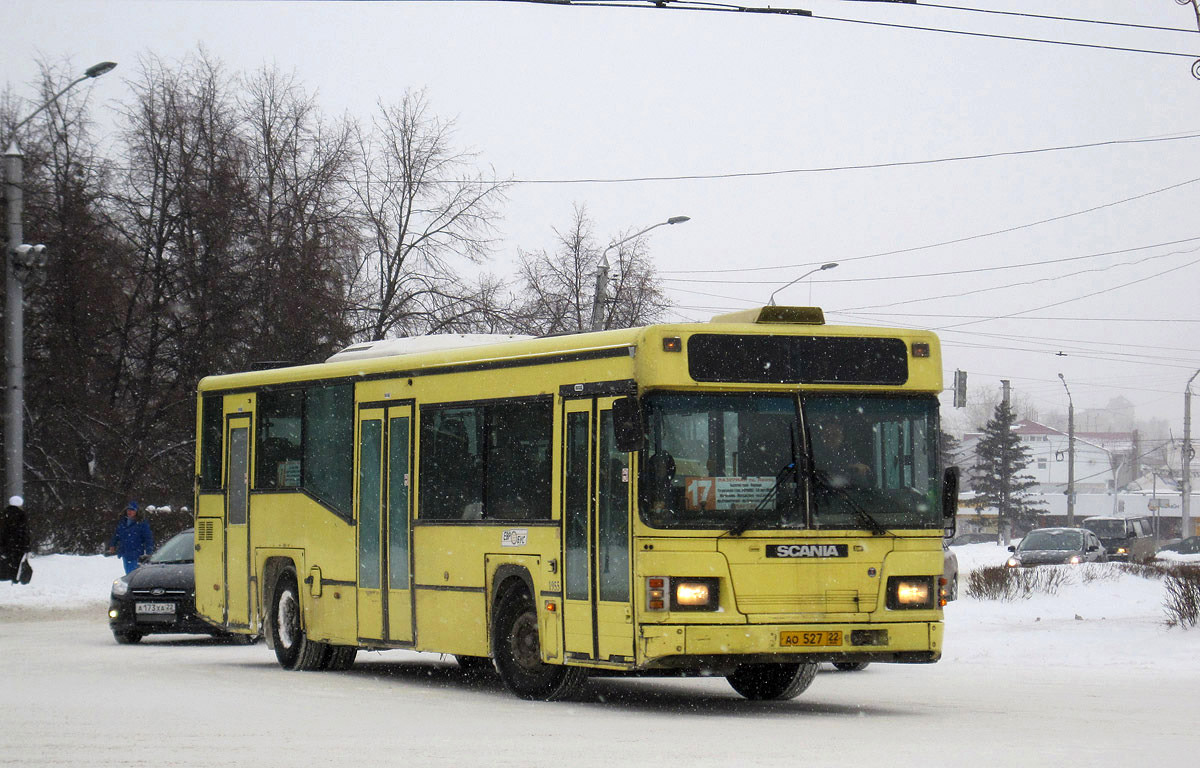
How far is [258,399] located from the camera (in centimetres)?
1916

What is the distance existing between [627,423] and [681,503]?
2.28 ft

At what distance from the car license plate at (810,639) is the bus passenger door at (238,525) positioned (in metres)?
8.14

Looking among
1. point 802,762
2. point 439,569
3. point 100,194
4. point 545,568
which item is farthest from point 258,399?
point 100,194

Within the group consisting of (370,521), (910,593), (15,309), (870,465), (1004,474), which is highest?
(15,309)

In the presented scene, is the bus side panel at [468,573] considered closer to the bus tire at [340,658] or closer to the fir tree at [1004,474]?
the bus tire at [340,658]

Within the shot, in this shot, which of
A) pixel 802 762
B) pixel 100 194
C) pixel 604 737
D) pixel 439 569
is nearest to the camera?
pixel 802 762

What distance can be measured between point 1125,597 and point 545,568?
1768 cm

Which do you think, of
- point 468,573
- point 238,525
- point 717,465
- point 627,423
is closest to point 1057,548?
point 238,525

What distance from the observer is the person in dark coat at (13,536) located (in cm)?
2997

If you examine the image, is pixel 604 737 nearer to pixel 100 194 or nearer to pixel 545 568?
pixel 545 568

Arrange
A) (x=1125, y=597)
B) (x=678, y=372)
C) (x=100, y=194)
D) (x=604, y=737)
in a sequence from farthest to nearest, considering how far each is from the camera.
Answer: (x=100, y=194) < (x=1125, y=597) < (x=678, y=372) < (x=604, y=737)

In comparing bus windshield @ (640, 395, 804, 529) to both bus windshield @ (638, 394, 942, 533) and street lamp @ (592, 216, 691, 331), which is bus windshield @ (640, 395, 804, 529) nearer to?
bus windshield @ (638, 394, 942, 533)

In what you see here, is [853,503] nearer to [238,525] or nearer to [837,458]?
[837,458]

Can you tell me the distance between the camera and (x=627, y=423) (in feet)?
41.7
